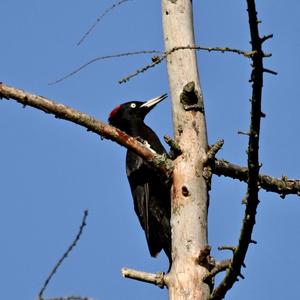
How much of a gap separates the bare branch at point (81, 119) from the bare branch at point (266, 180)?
20.1 inches

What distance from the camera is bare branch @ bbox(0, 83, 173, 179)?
4.33 metres

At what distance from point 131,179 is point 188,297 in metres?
3.10

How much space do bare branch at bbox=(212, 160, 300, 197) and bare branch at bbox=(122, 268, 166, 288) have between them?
101 cm

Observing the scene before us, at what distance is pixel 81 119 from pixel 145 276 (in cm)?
101

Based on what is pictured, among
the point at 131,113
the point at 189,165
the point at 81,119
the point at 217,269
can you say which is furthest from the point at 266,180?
the point at 131,113

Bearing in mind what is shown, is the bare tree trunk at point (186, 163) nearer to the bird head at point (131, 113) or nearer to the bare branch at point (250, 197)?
the bare branch at point (250, 197)

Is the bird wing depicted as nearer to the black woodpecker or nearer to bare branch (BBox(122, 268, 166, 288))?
the black woodpecker

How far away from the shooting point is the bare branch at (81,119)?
433cm

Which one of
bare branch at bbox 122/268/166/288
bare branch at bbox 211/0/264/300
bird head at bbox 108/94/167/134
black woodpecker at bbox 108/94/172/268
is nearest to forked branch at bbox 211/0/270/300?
bare branch at bbox 211/0/264/300

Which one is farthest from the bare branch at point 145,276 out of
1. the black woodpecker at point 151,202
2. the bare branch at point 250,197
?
the black woodpecker at point 151,202

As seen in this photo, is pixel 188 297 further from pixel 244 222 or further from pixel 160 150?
pixel 160 150

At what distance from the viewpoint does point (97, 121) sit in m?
4.42

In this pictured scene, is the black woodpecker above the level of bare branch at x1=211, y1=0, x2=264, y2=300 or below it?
above

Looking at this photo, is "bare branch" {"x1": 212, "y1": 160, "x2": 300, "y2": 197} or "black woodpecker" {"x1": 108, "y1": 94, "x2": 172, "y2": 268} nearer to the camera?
"bare branch" {"x1": 212, "y1": 160, "x2": 300, "y2": 197}
